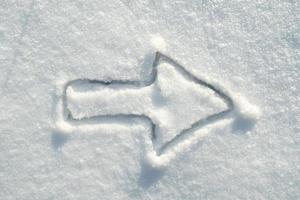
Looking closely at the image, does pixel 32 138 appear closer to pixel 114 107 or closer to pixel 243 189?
pixel 114 107

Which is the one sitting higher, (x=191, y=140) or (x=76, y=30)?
(x=76, y=30)

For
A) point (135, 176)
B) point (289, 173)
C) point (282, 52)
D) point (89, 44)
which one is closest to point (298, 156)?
point (289, 173)

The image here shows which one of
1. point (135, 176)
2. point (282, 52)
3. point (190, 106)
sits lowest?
point (135, 176)
